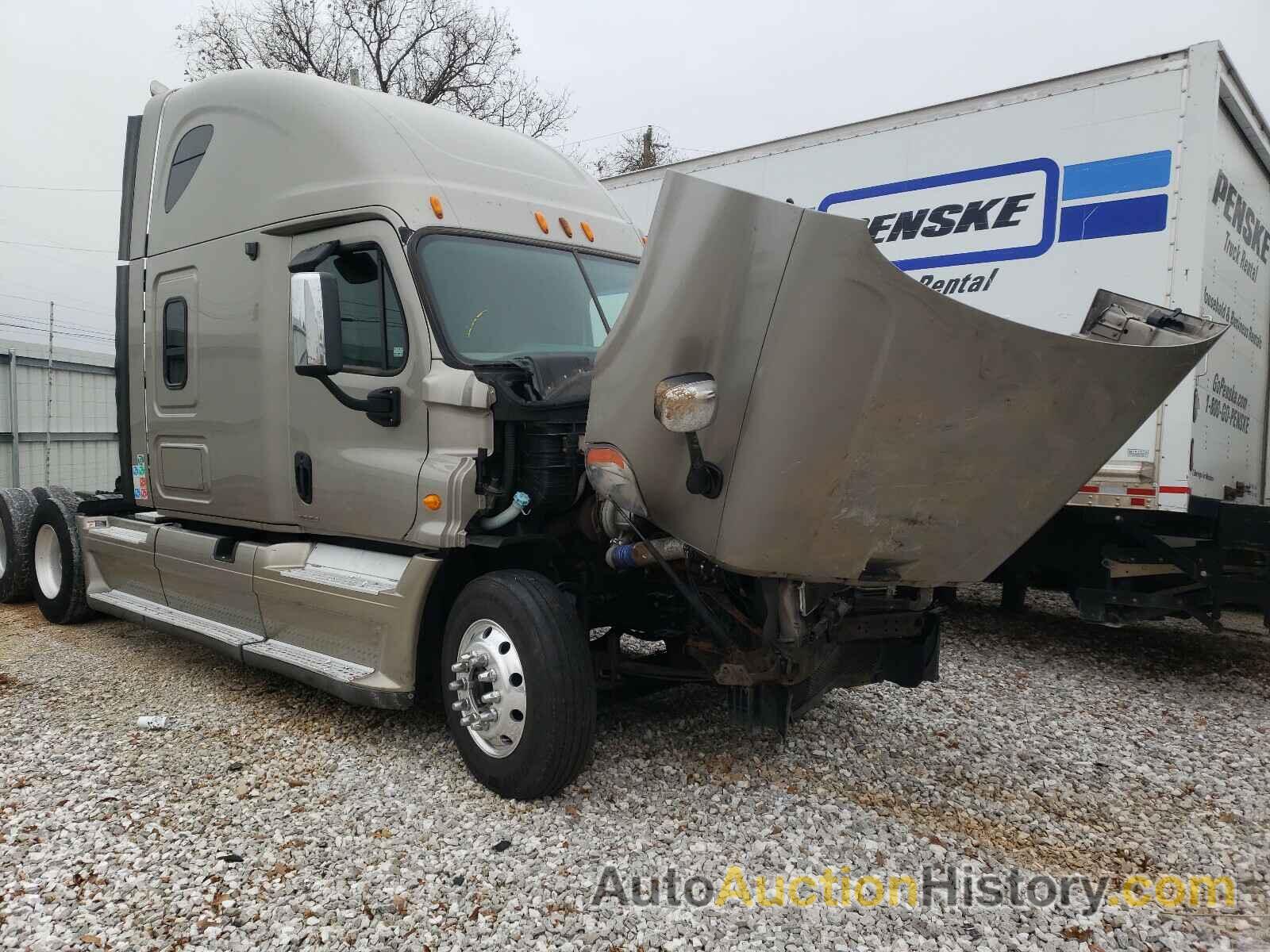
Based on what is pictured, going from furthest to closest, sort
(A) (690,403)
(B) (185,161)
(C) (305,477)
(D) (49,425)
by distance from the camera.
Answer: (D) (49,425)
(B) (185,161)
(C) (305,477)
(A) (690,403)

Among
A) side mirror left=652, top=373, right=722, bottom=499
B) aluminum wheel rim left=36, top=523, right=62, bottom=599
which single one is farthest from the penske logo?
aluminum wheel rim left=36, top=523, right=62, bottom=599

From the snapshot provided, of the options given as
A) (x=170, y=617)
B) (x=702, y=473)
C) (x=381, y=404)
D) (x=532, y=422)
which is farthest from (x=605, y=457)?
(x=170, y=617)

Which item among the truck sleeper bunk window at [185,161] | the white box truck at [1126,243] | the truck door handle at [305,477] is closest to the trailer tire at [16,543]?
the truck sleeper bunk window at [185,161]

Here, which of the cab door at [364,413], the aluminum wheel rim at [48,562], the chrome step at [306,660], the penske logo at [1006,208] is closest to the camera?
the cab door at [364,413]

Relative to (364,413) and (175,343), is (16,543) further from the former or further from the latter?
(364,413)

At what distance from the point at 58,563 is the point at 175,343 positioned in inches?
102

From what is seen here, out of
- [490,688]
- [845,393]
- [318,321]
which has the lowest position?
[490,688]

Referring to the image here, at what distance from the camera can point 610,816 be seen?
12.0 feet

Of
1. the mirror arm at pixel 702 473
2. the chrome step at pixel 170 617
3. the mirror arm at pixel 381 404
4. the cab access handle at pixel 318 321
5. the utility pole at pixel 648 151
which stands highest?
the utility pole at pixel 648 151

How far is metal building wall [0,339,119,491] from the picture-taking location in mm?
11336

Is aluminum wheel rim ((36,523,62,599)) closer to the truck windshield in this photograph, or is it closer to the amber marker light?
the truck windshield

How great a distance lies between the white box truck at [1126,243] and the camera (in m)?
5.57

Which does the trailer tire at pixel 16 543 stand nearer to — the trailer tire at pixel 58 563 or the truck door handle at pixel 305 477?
the trailer tire at pixel 58 563

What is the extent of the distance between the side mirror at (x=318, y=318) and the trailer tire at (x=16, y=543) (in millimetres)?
4859
